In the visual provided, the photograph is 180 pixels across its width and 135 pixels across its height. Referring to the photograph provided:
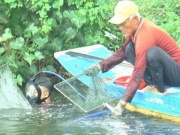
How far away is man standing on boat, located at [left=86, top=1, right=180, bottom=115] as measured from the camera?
5.71 metres

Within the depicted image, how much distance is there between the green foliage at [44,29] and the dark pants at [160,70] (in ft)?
5.98

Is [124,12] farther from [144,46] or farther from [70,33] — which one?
[70,33]

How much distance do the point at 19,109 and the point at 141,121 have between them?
1715 mm

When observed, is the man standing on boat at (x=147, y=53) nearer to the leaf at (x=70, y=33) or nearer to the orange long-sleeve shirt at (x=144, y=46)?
the orange long-sleeve shirt at (x=144, y=46)

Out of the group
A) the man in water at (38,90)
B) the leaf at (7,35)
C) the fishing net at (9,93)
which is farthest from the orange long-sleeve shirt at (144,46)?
the leaf at (7,35)

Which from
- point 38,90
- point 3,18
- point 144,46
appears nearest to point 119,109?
point 144,46

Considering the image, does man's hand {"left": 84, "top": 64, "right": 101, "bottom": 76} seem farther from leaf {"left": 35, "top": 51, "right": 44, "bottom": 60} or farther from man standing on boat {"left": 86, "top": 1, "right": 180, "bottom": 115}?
leaf {"left": 35, "top": 51, "right": 44, "bottom": 60}

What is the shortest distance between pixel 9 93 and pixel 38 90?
42 centimetres

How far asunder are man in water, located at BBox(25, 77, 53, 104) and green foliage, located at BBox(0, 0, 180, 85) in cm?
49

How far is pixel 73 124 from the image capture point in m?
6.02

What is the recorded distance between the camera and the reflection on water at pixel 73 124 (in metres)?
5.68


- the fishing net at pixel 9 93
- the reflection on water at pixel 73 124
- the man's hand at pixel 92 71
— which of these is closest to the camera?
the reflection on water at pixel 73 124

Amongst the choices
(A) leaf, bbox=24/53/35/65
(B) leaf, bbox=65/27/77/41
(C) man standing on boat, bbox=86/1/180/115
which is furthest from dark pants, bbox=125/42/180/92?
(A) leaf, bbox=24/53/35/65

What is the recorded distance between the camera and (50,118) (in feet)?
21.0
